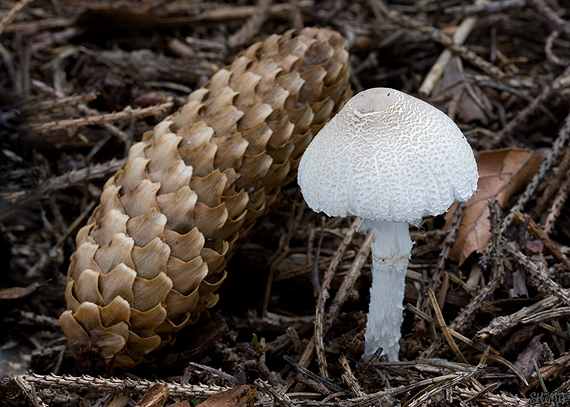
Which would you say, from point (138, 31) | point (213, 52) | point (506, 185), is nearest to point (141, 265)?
point (506, 185)

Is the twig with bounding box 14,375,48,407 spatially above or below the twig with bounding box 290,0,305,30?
below

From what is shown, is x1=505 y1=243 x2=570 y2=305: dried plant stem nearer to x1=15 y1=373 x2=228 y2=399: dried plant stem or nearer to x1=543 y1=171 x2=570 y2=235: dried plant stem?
x1=543 y1=171 x2=570 y2=235: dried plant stem

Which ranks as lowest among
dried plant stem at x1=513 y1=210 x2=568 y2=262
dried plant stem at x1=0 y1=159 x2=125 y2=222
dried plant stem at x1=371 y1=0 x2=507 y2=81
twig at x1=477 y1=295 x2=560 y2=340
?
twig at x1=477 y1=295 x2=560 y2=340

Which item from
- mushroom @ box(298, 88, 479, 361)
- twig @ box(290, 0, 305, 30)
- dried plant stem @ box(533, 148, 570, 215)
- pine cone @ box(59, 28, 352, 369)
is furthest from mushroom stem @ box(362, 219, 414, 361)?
twig @ box(290, 0, 305, 30)

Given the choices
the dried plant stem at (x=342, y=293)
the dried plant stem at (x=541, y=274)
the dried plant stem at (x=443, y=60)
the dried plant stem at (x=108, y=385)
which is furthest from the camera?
the dried plant stem at (x=443, y=60)

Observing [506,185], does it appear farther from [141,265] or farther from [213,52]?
[213,52]

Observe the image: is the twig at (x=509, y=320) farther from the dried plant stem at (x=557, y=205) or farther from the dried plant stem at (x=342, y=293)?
the dried plant stem at (x=342, y=293)

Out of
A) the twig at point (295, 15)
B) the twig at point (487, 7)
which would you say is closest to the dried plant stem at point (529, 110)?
the twig at point (487, 7)

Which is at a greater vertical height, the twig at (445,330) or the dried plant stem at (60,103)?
the dried plant stem at (60,103)

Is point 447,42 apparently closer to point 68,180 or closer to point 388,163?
point 388,163
